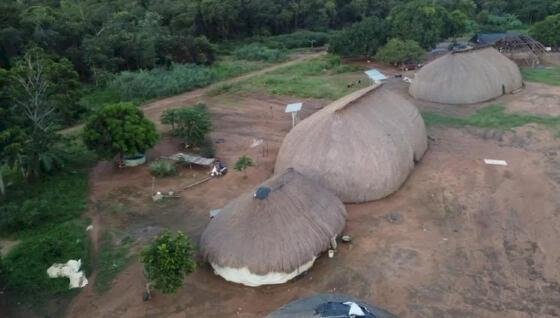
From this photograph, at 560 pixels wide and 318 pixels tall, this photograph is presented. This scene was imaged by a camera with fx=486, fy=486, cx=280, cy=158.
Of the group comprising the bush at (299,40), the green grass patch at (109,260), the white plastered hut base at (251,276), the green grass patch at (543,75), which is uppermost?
the white plastered hut base at (251,276)

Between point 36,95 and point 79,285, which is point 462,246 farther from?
point 36,95

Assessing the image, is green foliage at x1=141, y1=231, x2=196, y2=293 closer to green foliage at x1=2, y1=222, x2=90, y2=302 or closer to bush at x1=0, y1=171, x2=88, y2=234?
green foliage at x1=2, y1=222, x2=90, y2=302

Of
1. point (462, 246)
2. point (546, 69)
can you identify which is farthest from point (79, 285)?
point (546, 69)

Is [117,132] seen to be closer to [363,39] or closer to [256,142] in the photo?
[256,142]

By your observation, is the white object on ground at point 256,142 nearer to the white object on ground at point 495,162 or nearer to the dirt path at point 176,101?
the dirt path at point 176,101

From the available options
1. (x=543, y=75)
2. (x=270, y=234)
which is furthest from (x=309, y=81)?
(x=270, y=234)

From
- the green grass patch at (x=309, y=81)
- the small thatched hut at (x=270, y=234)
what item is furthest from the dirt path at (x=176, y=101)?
the small thatched hut at (x=270, y=234)
